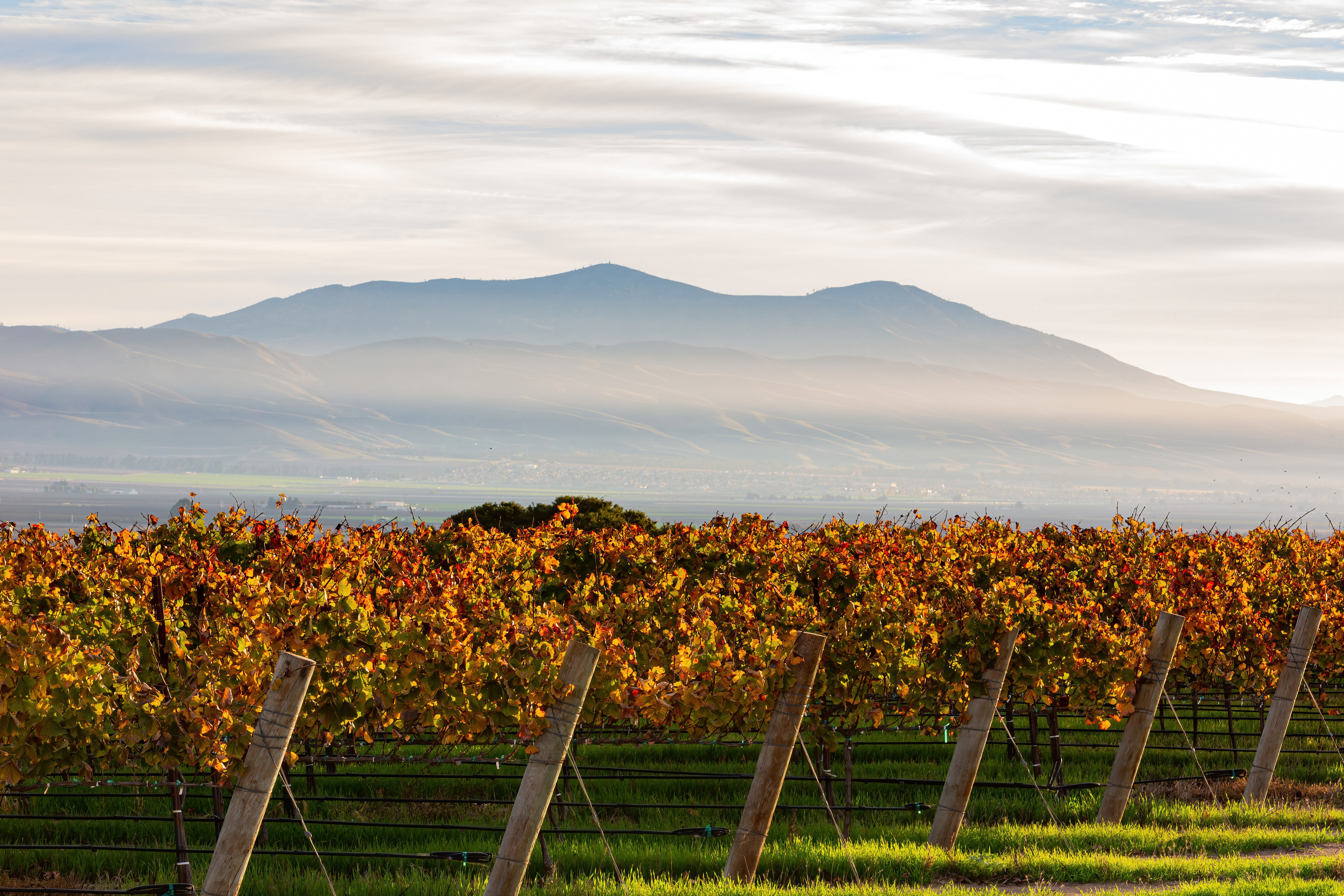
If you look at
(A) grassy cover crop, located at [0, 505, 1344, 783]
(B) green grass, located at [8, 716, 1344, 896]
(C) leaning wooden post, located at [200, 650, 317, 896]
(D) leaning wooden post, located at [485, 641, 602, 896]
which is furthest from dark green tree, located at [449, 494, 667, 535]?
(C) leaning wooden post, located at [200, 650, 317, 896]

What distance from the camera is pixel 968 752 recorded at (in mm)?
10297

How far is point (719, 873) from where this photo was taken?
34.0ft

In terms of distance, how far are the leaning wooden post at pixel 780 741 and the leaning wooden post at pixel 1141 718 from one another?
433 cm

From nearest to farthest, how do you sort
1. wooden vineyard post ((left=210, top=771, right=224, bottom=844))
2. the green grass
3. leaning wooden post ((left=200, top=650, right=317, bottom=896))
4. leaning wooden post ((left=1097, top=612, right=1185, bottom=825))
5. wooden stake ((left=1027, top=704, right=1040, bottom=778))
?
1. leaning wooden post ((left=200, top=650, right=317, bottom=896))
2. wooden vineyard post ((left=210, top=771, right=224, bottom=844))
3. the green grass
4. leaning wooden post ((left=1097, top=612, right=1185, bottom=825))
5. wooden stake ((left=1027, top=704, right=1040, bottom=778))

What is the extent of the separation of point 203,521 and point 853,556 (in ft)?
32.5

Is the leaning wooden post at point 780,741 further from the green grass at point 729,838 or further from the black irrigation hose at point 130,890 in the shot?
the black irrigation hose at point 130,890

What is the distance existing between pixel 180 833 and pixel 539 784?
3.31 metres

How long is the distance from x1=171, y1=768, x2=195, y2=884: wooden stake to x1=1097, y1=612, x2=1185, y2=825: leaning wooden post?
27.6ft

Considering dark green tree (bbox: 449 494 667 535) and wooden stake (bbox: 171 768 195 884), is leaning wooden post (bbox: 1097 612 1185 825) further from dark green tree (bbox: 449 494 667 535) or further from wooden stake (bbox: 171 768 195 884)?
dark green tree (bbox: 449 494 667 535)

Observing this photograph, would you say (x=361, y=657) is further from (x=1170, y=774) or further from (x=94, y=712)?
(x=1170, y=774)

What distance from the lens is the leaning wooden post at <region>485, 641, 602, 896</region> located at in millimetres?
7859

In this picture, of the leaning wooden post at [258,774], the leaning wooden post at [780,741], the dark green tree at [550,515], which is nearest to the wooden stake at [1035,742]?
the leaning wooden post at [780,741]

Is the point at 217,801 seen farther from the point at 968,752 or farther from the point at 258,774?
the point at 968,752

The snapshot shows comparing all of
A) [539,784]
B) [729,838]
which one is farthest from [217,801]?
[729,838]
